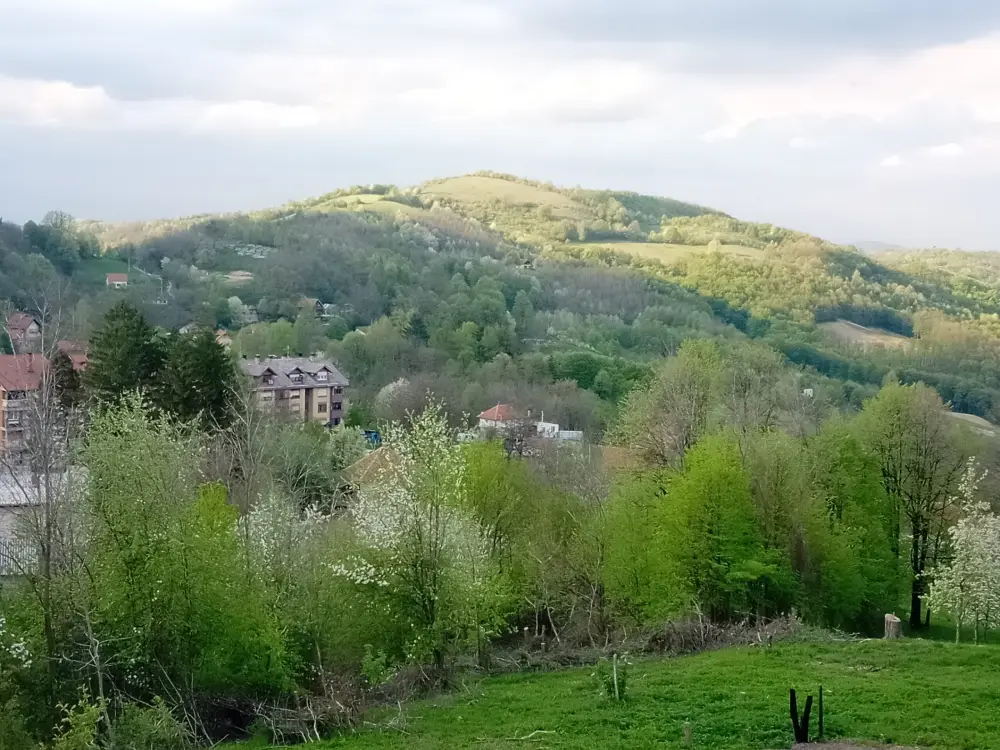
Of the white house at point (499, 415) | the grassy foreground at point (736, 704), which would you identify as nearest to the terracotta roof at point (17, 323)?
the grassy foreground at point (736, 704)

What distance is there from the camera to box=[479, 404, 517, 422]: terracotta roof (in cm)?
5906

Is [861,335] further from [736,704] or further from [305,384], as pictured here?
[736,704]

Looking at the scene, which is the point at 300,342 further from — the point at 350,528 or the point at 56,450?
the point at 56,450

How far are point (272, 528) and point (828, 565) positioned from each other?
1683 centimetres

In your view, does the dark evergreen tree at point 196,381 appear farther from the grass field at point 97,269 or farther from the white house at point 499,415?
the grass field at point 97,269

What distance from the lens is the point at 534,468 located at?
36969 millimetres

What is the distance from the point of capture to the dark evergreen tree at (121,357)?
38.3 m

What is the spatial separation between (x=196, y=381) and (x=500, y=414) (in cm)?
2571

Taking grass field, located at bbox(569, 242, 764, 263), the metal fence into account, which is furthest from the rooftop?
grass field, located at bbox(569, 242, 764, 263)

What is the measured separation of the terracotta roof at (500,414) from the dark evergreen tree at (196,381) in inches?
852

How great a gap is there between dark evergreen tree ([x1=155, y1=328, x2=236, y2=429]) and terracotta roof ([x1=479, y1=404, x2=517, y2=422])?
21629 mm

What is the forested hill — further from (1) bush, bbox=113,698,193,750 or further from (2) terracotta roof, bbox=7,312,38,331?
(1) bush, bbox=113,698,193,750

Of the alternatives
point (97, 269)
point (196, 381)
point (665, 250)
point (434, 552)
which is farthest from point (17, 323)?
point (665, 250)

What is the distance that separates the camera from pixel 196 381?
3869 cm
